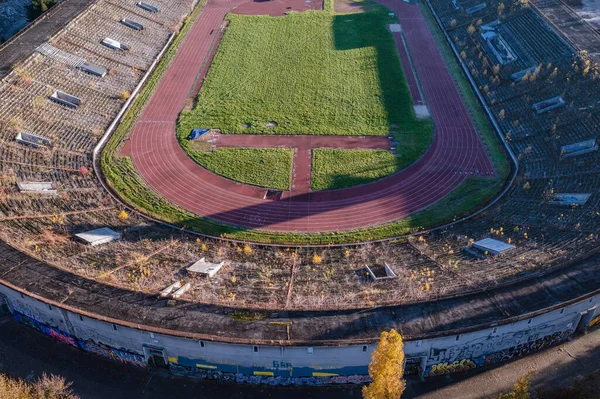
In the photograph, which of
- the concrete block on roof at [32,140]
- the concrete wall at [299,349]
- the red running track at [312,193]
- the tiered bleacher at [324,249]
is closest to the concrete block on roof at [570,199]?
the tiered bleacher at [324,249]

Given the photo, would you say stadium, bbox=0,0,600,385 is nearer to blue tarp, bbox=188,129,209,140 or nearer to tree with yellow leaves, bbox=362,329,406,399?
blue tarp, bbox=188,129,209,140

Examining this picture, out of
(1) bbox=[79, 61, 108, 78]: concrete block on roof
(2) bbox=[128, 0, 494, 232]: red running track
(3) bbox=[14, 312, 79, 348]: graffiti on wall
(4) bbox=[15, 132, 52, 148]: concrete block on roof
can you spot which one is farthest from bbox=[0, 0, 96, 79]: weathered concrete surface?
(3) bbox=[14, 312, 79, 348]: graffiti on wall

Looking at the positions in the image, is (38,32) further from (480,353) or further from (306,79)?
(480,353)

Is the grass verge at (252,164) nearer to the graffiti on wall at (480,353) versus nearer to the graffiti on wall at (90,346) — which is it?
the graffiti on wall at (90,346)

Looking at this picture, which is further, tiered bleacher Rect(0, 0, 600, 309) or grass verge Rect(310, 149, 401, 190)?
grass verge Rect(310, 149, 401, 190)

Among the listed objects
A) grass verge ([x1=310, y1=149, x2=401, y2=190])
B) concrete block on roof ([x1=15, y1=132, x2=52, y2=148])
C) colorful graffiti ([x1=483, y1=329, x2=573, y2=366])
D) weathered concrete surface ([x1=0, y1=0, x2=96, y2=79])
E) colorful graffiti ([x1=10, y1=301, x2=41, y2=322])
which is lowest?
colorful graffiti ([x1=483, y1=329, x2=573, y2=366])

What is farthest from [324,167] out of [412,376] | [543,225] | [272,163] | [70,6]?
[70,6]
